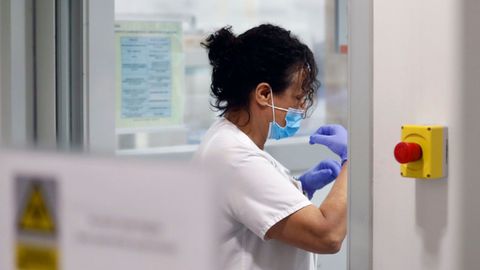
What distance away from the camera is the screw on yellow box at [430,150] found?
1170mm

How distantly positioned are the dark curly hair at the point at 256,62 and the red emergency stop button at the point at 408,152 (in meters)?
0.58

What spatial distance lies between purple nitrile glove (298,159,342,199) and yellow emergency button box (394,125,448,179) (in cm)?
74

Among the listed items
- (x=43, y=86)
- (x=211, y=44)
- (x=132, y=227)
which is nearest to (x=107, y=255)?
(x=132, y=227)

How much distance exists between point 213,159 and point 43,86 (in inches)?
77.6

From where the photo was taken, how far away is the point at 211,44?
5.81 ft

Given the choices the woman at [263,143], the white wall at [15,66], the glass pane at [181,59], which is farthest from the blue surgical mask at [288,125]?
the white wall at [15,66]

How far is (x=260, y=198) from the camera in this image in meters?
1.53

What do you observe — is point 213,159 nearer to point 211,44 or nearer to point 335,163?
point 211,44

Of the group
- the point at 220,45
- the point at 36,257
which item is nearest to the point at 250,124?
the point at 220,45

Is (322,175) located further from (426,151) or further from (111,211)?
(111,211)

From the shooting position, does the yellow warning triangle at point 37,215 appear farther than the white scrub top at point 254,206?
No

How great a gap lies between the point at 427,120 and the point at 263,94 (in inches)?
22.7

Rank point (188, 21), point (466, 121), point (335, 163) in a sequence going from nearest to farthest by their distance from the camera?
1. point (466, 121)
2. point (335, 163)
3. point (188, 21)

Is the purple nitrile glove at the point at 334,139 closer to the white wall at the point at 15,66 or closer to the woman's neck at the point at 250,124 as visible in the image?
the woman's neck at the point at 250,124
